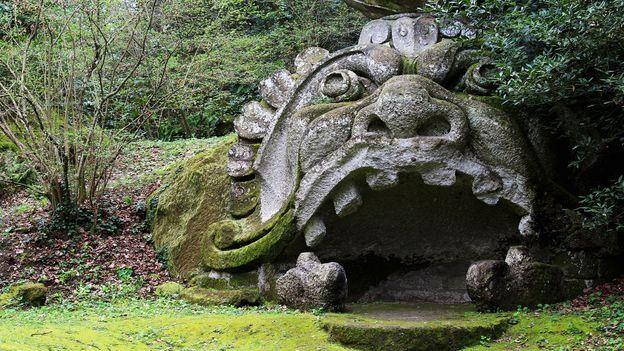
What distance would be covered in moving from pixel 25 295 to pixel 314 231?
292 centimetres

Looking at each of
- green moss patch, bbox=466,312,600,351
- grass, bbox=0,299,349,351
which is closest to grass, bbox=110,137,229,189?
grass, bbox=0,299,349,351

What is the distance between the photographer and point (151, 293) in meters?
8.11

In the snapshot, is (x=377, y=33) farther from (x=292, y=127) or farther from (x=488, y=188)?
(x=488, y=188)

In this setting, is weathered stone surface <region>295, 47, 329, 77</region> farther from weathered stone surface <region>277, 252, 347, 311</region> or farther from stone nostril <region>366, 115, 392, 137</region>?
weathered stone surface <region>277, 252, 347, 311</region>

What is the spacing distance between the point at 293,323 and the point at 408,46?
3061 millimetres

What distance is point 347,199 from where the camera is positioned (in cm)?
696

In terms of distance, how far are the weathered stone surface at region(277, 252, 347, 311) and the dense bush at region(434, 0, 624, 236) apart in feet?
6.76

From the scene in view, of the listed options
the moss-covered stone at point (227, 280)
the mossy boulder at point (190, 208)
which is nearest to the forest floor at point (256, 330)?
the moss-covered stone at point (227, 280)

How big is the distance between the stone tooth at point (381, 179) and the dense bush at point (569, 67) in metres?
1.15

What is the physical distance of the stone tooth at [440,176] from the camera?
21.8 feet

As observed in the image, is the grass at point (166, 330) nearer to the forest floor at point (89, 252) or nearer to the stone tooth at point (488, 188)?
the forest floor at point (89, 252)

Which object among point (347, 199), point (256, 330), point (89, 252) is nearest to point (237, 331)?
point (256, 330)

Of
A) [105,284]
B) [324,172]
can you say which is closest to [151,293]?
[105,284]

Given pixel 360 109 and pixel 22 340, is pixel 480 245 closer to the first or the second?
pixel 360 109
